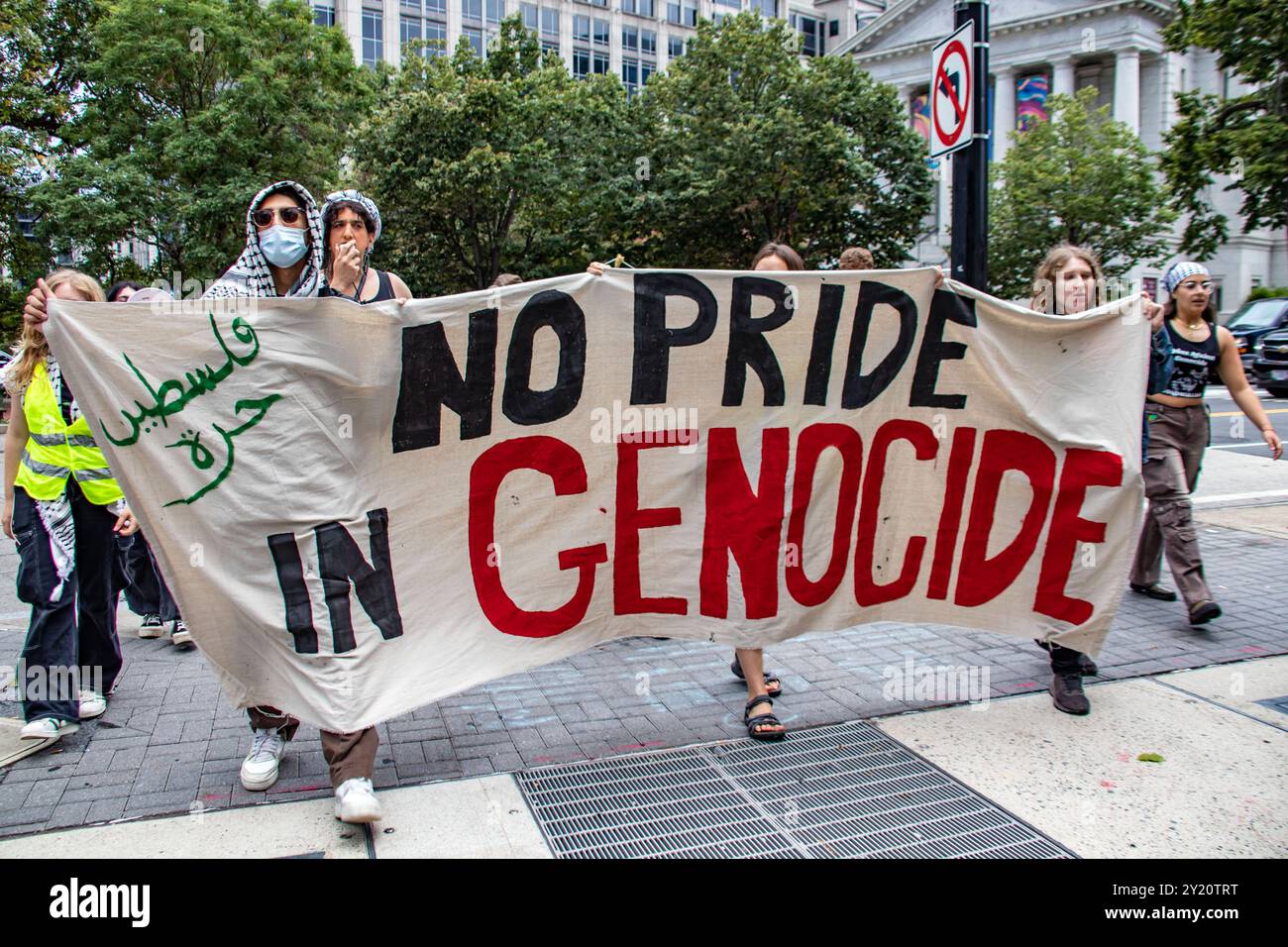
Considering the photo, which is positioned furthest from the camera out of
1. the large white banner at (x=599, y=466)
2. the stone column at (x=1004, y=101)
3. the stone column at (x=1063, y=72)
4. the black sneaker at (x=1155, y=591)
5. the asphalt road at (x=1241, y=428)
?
the stone column at (x=1004, y=101)

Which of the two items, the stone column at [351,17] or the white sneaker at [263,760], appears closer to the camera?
the white sneaker at [263,760]

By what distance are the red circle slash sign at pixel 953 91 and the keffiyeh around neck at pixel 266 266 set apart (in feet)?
12.2

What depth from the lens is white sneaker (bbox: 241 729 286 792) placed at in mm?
3584

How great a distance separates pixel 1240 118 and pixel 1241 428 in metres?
5.40

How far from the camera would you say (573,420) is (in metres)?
3.93

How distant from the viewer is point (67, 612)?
4160 millimetres

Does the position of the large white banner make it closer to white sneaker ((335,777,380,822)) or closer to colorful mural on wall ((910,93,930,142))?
white sneaker ((335,777,380,822))

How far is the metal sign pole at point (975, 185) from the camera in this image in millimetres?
5633

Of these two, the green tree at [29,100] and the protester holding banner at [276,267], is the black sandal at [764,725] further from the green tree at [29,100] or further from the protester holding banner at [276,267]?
the green tree at [29,100]

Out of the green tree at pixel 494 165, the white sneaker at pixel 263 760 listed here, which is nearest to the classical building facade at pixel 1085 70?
the green tree at pixel 494 165

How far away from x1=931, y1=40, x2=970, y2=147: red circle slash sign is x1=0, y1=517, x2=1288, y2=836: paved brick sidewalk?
2.87 meters

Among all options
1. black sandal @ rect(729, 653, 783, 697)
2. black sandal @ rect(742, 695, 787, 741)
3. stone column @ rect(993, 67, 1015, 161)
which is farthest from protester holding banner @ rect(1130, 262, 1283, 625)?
stone column @ rect(993, 67, 1015, 161)

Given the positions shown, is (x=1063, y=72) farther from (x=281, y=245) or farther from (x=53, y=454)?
(x=53, y=454)

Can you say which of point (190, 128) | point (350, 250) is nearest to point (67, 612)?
point (350, 250)
